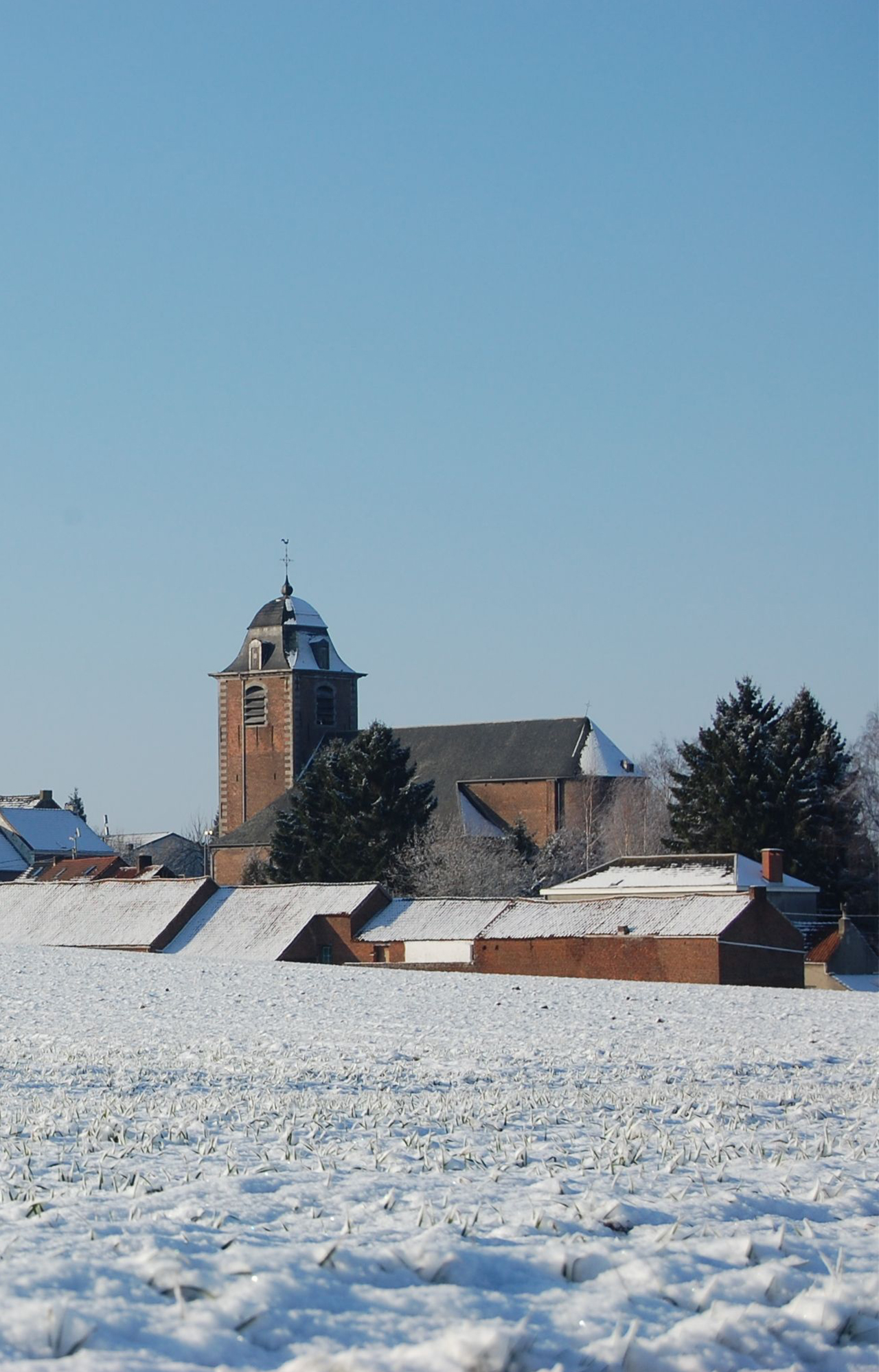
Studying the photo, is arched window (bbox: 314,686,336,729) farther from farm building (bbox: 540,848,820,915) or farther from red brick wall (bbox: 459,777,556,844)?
farm building (bbox: 540,848,820,915)

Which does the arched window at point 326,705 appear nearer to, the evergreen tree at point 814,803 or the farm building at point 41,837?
the farm building at point 41,837

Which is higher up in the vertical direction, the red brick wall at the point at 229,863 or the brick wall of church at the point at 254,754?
the brick wall of church at the point at 254,754

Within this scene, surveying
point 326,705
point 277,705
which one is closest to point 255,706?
point 277,705

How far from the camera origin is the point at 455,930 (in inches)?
2016

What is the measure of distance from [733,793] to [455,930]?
15667 mm

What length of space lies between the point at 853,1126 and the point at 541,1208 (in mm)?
5138

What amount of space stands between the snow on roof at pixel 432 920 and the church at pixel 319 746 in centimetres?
3350

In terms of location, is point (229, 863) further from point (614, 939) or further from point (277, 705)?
point (614, 939)

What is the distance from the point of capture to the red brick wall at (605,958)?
4428cm

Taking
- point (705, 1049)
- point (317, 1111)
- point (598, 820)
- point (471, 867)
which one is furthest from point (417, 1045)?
point (598, 820)

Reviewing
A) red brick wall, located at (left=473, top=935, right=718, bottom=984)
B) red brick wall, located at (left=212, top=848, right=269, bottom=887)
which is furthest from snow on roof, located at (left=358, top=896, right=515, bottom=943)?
red brick wall, located at (left=212, top=848, right=269, bottom=887)

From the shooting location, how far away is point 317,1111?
12.4 metres

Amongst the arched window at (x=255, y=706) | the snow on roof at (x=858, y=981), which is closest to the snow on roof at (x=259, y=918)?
the snow on roof at (x=858, y=981)

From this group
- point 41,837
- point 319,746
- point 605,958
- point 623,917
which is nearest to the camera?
point 605,958
